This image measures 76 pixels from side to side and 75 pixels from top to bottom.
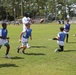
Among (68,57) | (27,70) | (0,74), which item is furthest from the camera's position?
(68,57)

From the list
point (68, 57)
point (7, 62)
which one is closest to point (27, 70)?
point (7, 62)

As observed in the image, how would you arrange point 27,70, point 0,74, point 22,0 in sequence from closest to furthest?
1. point 0,74
2. point 27,70
3. point 22,0

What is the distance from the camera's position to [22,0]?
119 m

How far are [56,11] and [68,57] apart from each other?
→ 107 meters

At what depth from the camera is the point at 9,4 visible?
12056cm

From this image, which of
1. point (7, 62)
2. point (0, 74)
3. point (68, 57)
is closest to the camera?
point (0, 74)

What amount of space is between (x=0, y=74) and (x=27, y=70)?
3.91 feet

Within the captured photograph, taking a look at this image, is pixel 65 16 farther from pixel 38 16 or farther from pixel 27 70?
pixel 27 70

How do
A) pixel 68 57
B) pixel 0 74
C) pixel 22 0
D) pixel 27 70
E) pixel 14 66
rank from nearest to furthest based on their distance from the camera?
pixel 0 74 → pixel 27 70 → pixel 14 66 → pixel 68 57 → pixel 22 0

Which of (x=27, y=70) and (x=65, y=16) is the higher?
(x=27, y=70)

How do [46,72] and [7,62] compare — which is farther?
[7,62]

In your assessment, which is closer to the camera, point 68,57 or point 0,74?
point 0,74

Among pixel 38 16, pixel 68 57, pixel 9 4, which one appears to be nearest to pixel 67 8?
pixel 38 16

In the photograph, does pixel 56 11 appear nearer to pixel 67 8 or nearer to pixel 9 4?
pixel 67 8
